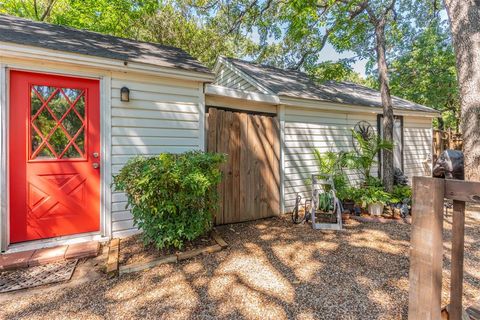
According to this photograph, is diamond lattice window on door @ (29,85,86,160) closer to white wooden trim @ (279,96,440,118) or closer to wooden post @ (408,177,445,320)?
white wooden trim @ (279,96,440,118)

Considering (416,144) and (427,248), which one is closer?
(427,248)

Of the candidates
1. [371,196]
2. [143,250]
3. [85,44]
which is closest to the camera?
[143,250]

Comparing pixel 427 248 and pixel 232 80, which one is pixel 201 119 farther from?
pixel 232 80

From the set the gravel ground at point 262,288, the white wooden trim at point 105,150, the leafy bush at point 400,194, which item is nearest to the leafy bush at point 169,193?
the gravel ground at point 262,288

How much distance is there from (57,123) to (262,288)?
3276 millimetres

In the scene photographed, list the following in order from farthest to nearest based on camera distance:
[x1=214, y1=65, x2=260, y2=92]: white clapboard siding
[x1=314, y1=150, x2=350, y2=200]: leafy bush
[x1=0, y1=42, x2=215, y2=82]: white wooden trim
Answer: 1. [x1=214, y1=65, x2=260, y2=92]: white clapboard siding
2. [x1=314, y1=150, x2=350, y2=200]: leafy bush
3. [x1=0, y1=42, x2=215, y2=82]: white wooden trim

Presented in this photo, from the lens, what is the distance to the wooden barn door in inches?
168

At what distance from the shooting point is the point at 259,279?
99.7 inches

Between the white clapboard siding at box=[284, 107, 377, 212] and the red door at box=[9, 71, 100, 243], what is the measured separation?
3.46m

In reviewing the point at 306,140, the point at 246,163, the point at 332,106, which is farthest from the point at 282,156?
the point at 332,106

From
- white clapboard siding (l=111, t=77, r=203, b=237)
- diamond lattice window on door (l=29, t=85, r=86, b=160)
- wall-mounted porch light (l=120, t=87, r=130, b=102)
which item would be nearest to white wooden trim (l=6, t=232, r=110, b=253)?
white clapboard siding (l=111, t=77, r=203, b=237)

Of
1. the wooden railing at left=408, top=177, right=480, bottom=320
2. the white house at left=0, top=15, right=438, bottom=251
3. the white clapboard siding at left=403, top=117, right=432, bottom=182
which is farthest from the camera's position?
the white clapboard siding at left=403, top=117, right=432, bottom=182

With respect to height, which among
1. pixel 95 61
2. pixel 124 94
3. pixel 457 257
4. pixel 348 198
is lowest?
pixel 348 198

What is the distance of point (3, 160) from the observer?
116 inches
